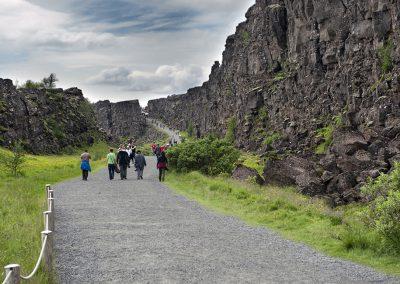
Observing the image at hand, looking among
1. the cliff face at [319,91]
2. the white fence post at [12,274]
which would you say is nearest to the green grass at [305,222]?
the white fence post at [12,274]

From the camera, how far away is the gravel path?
1001 centimetres

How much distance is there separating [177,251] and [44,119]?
290ft

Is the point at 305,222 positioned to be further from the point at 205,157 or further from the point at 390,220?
the point at 205,157

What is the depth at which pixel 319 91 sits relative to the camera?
81.4m

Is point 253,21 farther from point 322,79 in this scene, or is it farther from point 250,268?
point 250,268

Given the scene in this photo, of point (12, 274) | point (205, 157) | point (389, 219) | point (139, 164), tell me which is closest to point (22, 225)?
point (12, 274)

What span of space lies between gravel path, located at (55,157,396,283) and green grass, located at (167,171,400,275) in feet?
1.94

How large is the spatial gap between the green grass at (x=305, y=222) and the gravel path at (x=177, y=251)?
591 millimetres

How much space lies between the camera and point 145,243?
13.1 m

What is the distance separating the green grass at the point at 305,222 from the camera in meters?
11.9

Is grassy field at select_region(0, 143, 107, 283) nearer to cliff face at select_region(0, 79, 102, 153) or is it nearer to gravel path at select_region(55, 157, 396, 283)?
gravel path at select_region(55, 157, 396, 283)

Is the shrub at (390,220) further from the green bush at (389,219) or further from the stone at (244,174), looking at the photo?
the stone at (244,174)

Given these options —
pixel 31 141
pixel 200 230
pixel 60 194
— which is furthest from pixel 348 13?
pixel 200 230

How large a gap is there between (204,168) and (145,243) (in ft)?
80.6
